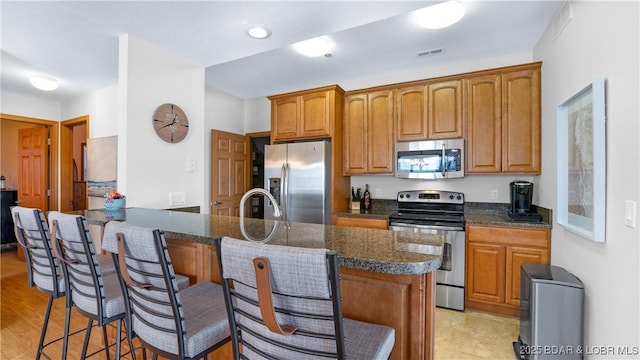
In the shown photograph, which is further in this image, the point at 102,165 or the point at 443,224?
the point at 102,165

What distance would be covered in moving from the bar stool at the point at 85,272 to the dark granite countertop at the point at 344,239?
1.06 feet

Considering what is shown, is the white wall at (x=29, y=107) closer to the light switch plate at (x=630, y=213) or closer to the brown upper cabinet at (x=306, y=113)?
the brown upper cabinet at (x=306, y=113)

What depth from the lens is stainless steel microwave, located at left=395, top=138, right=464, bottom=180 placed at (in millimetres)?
3098

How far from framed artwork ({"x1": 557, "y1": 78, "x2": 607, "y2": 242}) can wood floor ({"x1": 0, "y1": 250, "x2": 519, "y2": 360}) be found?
105cm

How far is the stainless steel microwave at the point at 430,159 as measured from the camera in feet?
10.2

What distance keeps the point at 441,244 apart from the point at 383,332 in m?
0.44

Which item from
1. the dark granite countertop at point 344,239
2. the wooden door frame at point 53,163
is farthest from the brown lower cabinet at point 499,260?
the wooden door frame at point 53,163

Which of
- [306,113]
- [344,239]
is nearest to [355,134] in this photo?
[306,113]

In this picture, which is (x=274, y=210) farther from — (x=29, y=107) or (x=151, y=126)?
(x=29, y=107)

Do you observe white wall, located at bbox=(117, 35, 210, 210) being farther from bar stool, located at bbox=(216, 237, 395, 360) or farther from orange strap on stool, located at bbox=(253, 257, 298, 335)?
orange strap on stool, located at bbox=(253, 257, 298, 335)

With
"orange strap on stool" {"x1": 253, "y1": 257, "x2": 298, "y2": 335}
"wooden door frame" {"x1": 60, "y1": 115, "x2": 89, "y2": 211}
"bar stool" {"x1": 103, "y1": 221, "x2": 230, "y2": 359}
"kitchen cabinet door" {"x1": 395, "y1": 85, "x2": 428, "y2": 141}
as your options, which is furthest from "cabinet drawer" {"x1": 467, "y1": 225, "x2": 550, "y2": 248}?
"wooden door frame" {"x1": 60, "y1": 115, "x2": 89, "y2": 211}

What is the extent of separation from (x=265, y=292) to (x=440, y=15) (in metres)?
2.47

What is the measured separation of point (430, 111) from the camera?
322cm

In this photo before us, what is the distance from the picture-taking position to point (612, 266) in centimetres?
151
